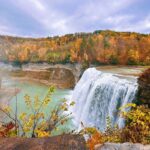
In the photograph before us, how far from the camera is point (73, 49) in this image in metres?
45.1

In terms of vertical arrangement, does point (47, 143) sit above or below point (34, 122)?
above

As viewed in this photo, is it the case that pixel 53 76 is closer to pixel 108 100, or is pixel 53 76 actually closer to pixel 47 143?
pixel 108 100

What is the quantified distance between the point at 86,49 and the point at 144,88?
33522mm

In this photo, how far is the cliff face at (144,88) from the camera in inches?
A: 355

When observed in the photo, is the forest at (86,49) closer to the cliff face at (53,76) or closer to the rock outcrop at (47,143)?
the cliff face at (53,76)

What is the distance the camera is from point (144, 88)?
30.3 feet

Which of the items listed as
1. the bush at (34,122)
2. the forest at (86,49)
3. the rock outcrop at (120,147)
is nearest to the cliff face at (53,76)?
the forest at (86,49)

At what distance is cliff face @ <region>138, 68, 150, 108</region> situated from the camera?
902cm

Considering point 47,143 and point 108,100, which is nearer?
point 47,143

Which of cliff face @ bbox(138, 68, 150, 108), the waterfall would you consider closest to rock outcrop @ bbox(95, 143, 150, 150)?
cliff face @ bbox(138, 68, 150, 108)

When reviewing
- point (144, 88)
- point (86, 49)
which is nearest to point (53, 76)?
point (86, 49)

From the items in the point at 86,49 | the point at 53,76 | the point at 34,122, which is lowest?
the point at 53,76

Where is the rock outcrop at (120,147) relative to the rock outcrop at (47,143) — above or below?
below

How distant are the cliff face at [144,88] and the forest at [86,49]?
22.8m
